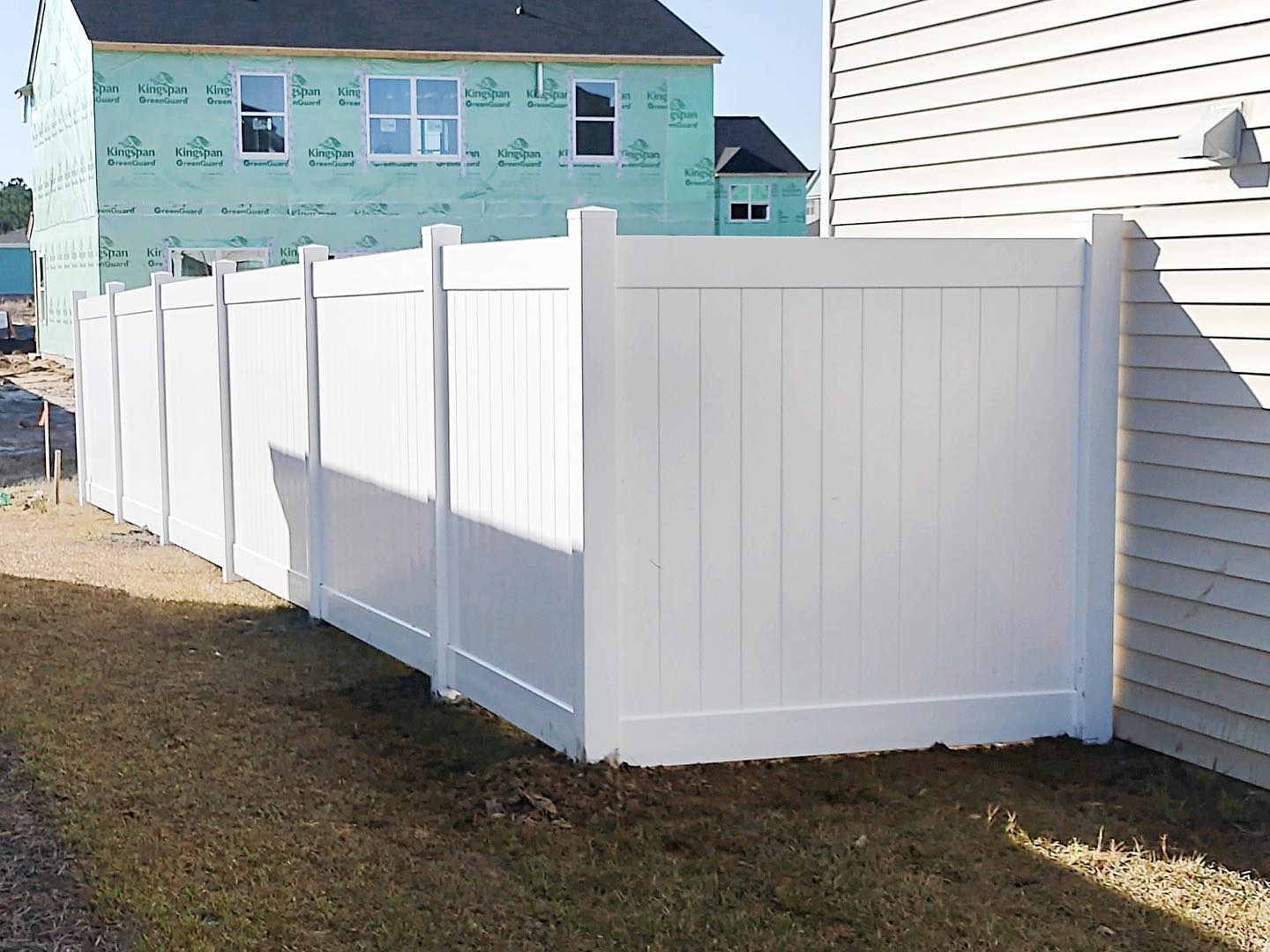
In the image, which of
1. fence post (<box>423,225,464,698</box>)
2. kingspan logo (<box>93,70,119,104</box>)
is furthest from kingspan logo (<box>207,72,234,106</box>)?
fence post (<box>423,225,464,698</box>)

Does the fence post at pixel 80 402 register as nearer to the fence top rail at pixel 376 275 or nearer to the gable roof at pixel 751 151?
the fence top rail at pixel 376 275

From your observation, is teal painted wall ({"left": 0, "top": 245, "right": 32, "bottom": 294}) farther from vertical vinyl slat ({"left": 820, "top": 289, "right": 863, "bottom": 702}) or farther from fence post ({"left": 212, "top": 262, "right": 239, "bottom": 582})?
vertical vinyl slat ({"left": 820, "top": 289, "right": 863, "bottom": 702})

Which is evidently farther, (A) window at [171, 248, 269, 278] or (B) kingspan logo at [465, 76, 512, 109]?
(B) kingspan logo at [465, 76, 512, 109]

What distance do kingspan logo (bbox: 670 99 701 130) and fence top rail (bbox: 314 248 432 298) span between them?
20.4 meters

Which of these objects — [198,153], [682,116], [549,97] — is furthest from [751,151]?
[198,153]

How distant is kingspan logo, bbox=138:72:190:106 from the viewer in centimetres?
2522

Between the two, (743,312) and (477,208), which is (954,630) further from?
(477,208)

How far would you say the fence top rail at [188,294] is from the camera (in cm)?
952

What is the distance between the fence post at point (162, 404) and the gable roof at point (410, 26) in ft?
52.1

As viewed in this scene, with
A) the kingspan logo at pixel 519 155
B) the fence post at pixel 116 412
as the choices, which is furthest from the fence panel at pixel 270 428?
the kingspan logo at pixel 519 155

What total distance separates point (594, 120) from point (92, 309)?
51.4 ft

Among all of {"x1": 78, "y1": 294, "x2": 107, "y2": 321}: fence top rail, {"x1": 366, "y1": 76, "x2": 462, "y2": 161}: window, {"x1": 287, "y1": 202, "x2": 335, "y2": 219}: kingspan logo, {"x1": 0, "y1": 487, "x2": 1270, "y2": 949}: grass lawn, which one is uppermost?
{"x1": 366, "y1": 76, "x2": 462, "y2": 161}: window

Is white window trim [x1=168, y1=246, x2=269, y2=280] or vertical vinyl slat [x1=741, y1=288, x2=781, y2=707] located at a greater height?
white window trim [x1=168, y1=246, x2=269, y2=280]

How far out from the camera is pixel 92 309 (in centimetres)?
A: 1275
